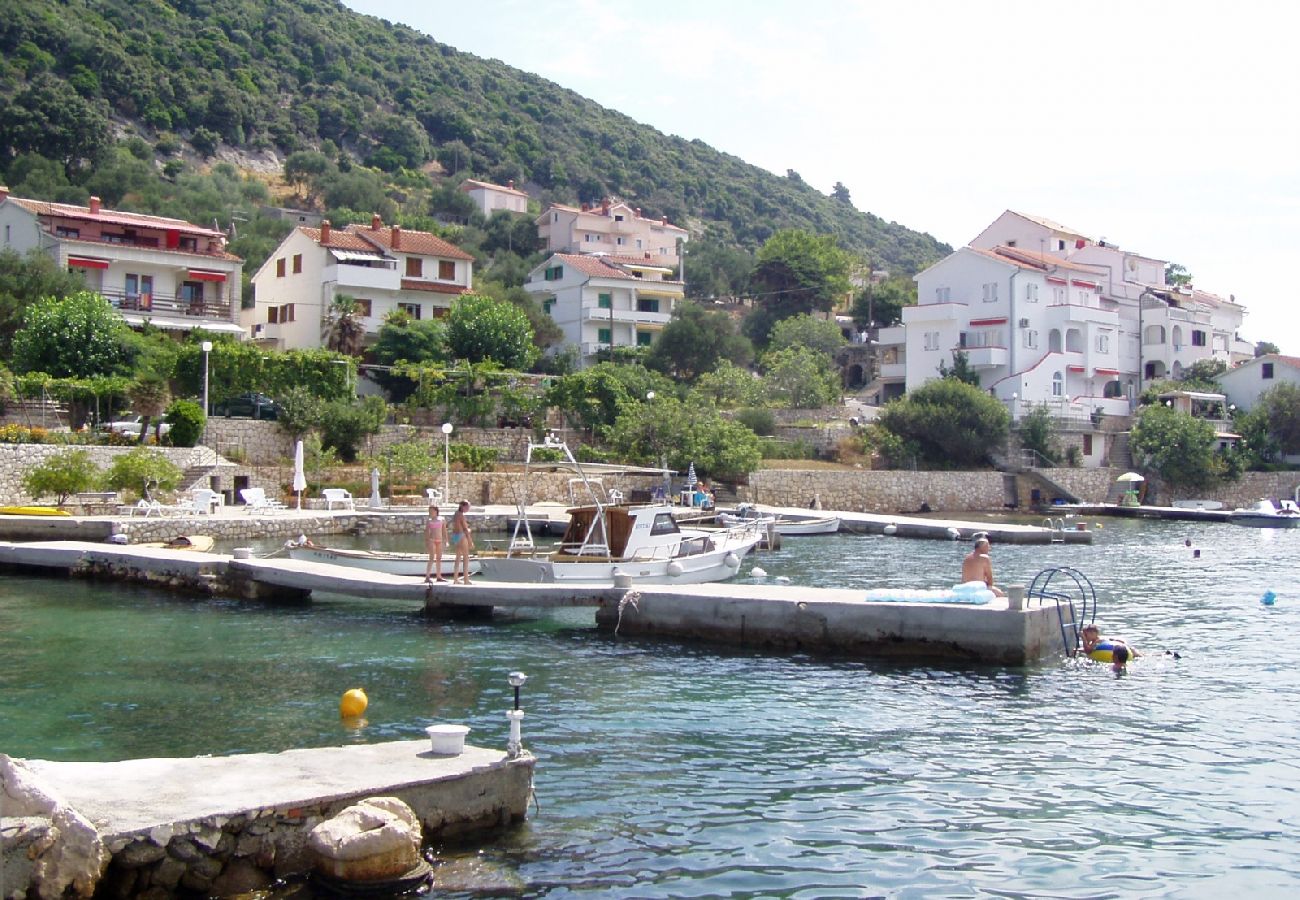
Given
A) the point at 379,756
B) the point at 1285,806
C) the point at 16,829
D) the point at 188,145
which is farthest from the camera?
the point at 188,145

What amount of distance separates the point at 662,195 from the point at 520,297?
7459cm

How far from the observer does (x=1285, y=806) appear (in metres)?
12.2

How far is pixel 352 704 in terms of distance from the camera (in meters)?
14.8

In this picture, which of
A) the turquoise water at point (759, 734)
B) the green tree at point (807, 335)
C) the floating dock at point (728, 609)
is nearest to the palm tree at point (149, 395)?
the floating dock at point (728, 609)

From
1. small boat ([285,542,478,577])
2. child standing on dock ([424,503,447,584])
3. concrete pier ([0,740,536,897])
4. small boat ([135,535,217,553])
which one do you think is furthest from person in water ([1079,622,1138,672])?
small boat ([135,535,217,553])

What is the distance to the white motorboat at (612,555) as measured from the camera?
25.0 m

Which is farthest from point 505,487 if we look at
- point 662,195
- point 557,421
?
point 662,195

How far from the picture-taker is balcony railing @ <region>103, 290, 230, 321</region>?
56.9 metres

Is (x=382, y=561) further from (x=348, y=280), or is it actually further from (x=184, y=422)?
(x=348, y=280)

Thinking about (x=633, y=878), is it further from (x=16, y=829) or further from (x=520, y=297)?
(x=520, y=297)

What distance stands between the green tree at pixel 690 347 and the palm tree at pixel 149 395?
33.4m

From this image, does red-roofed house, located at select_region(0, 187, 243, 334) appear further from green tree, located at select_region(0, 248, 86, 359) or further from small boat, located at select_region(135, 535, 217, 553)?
small boat, located at select_region(135, 535, 217, 553)

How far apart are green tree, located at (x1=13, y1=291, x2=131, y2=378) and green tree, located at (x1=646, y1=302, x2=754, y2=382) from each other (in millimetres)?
33865

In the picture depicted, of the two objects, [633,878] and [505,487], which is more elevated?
[505,487]
